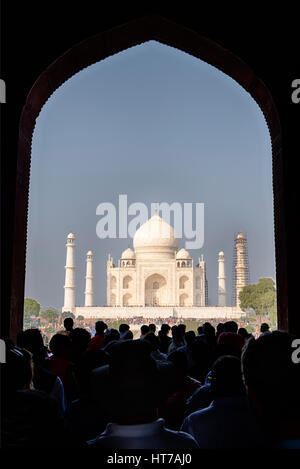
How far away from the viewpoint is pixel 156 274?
35000 millimetres

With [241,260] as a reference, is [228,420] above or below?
below

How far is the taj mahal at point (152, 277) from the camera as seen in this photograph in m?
33.9

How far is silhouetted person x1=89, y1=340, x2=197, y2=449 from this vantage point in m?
1.45

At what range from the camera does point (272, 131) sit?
452 cm

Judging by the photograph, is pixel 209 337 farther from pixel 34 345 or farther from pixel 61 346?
pixel 34 345

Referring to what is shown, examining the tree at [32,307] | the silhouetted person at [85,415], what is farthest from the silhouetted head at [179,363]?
the tree at [32,307]

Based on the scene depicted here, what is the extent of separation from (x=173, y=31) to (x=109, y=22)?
594mm

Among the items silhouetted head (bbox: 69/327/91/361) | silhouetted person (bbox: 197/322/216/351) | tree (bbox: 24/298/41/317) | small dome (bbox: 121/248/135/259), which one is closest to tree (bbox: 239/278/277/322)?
small dome (bbox: 121/248/135/259)

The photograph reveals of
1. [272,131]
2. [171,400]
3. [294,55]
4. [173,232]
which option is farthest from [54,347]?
[173,232]

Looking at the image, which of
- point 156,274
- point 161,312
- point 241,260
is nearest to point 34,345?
point 161,312

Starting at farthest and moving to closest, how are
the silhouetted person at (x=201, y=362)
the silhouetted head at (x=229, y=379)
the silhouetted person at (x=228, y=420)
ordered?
1. the silhouetted person at (x=201, y=362)
2. the silhouetted head at (x=229, y=379)
3. the silhouetted person at (x=228, y=420)

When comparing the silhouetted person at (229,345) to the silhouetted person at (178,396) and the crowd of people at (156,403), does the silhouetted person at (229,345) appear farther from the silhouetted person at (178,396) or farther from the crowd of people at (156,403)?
the crowd of people at (156,403)

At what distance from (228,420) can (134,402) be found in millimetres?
411

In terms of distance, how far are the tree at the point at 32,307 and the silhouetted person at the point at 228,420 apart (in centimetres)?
2946
